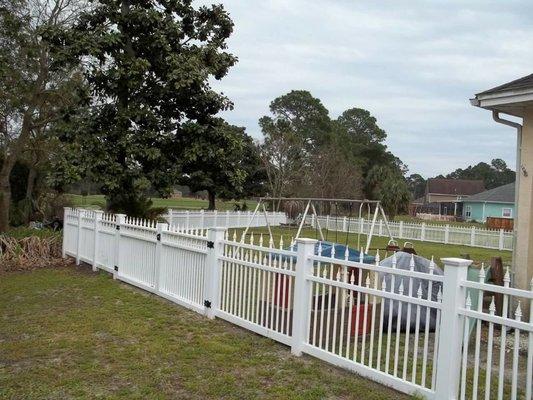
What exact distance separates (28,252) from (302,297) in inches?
343

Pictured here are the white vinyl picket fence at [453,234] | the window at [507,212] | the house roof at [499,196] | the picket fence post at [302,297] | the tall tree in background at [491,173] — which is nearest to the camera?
the picket fence post at [302,297]

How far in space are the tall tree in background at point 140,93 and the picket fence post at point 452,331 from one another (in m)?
9.87

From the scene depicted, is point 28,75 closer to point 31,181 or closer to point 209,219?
point 31,181

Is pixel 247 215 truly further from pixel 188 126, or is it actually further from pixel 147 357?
pixel 147 357

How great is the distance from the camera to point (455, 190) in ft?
262

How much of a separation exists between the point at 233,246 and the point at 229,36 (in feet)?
31.2

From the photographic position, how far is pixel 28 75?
1560 cm

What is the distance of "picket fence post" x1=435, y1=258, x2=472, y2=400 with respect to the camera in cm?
399

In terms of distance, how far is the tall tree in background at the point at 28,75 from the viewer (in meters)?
14.5

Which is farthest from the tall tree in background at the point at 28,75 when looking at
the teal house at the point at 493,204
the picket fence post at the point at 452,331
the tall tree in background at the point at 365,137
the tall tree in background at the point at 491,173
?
the tall tree in background at the point at 491,173

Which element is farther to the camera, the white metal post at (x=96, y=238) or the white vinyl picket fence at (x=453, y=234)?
the white vinyl picket fence at (x=453, y=234)

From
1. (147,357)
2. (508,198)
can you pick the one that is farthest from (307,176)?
(147,357)

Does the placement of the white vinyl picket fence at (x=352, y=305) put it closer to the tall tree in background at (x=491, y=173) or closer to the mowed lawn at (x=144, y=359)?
the mowed lawn at (x=144, y=359)

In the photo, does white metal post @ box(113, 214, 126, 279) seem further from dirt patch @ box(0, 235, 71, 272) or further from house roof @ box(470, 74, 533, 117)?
house roof @ box(470, 74, 533, 117)
